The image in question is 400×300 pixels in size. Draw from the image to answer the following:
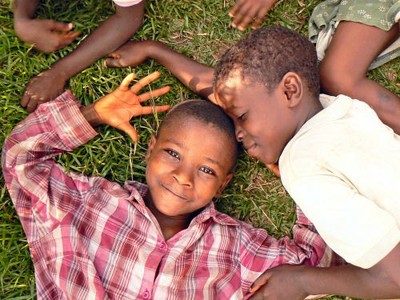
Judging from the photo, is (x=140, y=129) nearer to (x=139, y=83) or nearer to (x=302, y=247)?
(x=139, y=83)

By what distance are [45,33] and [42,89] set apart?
0.81 feet

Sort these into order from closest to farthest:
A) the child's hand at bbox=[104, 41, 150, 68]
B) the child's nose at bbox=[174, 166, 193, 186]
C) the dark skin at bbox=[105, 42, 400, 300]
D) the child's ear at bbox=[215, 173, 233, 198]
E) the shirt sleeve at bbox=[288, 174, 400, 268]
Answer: the shirt sleeve at bbox=[288, 174, 400, 268] < the dark skin at bbox=[105, 42, 400, 300] < the child's nose at bbox=[174, 166, 193, 186] < the child's ear at bbox=[215, 173, 233, 198] < the child's hand at bbox=[104, 41, 150, 68]

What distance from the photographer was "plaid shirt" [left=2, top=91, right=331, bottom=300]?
2.49m

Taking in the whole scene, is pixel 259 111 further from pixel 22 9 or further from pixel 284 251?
pixel 22 9

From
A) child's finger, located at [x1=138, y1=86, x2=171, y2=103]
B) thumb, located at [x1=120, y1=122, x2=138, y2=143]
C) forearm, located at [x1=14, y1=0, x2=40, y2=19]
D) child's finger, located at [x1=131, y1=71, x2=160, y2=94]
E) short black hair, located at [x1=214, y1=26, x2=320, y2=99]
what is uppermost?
short black hair, located at [x1=214, y1=26, x2=320, y2=99]

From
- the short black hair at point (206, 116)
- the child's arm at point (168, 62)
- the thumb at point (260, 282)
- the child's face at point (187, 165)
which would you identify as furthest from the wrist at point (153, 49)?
the thumb at point (260, 282)

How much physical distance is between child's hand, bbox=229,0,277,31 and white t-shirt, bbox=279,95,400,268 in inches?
27.2

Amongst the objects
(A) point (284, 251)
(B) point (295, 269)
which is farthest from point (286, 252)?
(B) point (295, 269)

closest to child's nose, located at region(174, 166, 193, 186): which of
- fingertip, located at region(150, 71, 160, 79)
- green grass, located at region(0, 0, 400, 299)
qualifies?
green grass, located at region(0, 0, 400, 299)

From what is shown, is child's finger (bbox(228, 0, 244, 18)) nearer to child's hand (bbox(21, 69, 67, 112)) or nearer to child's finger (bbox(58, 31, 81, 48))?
child's finger (bbox(58, 31, 81, 48))

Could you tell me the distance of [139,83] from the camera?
2.65m

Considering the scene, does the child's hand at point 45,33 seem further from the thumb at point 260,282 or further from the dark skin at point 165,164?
the thumb at point 260,282

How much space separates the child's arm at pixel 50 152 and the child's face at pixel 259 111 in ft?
1.84

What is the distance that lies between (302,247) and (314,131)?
Answer: 0.66 meters
